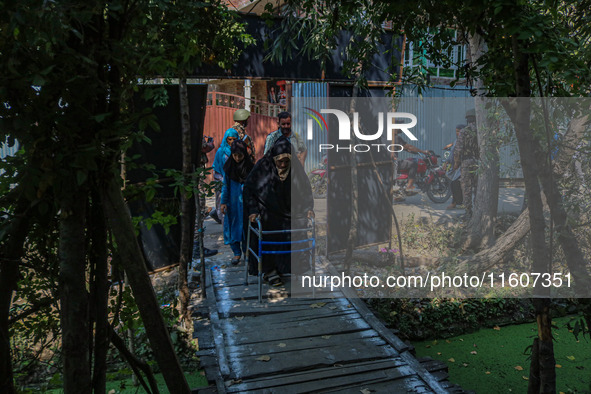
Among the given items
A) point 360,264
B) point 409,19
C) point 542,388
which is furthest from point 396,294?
point 409,19

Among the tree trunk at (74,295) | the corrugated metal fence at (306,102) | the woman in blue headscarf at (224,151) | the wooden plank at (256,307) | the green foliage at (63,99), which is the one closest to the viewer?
the green foliage at (63,99)

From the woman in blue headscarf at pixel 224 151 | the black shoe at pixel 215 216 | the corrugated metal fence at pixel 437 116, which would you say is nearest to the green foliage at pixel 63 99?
the woman in blue headscarf at pixel 224 151

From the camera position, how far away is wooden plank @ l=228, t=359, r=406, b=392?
13.5 ft

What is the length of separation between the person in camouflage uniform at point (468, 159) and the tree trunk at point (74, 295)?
333 inches

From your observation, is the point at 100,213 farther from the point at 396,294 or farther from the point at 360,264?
the point at 360,264

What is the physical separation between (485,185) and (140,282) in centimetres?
762

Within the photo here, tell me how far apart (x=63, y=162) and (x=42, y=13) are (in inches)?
19.8

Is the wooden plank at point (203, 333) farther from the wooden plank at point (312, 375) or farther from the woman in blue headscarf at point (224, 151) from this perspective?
the woman in blue headscarf at point (224, 151)

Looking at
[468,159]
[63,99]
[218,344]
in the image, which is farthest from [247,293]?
[468,159]

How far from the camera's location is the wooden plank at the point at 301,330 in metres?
4.94

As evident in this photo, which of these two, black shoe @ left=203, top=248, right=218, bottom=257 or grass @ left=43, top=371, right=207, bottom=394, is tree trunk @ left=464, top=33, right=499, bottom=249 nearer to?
black shoe @ left=203, top=248, right=218, bottom=257

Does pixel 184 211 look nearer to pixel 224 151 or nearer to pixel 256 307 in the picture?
pixel 256 307

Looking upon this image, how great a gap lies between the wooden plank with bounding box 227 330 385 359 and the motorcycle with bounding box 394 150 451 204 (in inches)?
322

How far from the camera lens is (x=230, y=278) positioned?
6.58 meters
